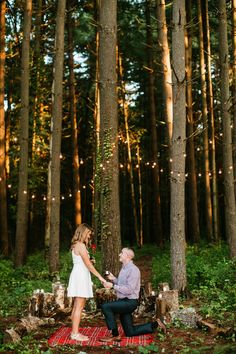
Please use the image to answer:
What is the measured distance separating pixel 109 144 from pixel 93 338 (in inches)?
160

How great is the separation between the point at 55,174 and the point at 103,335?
257 inches

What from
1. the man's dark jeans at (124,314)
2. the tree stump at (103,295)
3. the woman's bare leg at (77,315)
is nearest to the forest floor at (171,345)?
the man's dark jeans at (124,314)

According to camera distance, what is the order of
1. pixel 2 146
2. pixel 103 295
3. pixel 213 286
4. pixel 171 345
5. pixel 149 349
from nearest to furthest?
Result: 1. pixel 149 349
2. pixel 171 345
3. pixel 103 295
4. pixel 213 286
5. pixel 2 146

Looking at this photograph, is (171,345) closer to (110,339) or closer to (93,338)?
(110,339)

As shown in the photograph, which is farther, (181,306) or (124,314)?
(181,306)

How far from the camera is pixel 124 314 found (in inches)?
293

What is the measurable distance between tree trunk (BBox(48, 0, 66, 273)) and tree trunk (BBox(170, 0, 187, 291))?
4782 millimetres

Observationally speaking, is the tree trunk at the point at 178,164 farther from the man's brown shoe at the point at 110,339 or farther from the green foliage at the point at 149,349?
the green foliage at the point at 149,349

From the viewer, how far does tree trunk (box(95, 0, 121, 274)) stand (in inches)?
373

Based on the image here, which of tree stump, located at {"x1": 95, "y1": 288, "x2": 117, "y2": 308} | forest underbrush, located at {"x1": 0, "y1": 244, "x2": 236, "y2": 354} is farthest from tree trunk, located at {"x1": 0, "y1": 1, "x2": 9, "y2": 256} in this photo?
tree stump, located at {"x1": 95, "y1": 288, "x2": 117, "y2": 308}

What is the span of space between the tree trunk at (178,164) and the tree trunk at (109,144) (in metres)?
1.20

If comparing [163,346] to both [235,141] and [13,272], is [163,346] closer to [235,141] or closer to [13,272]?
[13,272]

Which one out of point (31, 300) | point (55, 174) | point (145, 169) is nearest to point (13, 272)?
point (55, 174)

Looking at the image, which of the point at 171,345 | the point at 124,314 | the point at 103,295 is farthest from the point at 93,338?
the point at 103,295
